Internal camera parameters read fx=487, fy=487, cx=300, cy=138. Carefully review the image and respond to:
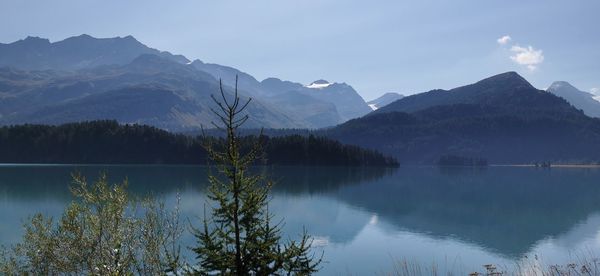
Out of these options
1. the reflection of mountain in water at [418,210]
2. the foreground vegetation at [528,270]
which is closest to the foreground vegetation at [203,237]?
the foreground vegetation at [528,270]

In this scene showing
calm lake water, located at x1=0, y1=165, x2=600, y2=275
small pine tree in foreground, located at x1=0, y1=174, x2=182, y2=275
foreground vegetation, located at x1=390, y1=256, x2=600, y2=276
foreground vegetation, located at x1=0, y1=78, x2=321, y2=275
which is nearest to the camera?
foreground vegetation, located at x1=0, y1=78, x2=321, y2=275

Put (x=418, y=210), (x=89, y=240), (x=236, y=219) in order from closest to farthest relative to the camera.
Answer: (x=236, y=219)
(x=89, y=240)
(x=418, y=210)

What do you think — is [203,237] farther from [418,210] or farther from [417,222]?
[418,210]

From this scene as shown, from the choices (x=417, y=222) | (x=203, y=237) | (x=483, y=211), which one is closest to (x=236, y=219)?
(x=203, y=237)

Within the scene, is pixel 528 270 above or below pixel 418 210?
above

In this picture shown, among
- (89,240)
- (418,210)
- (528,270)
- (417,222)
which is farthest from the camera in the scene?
(418,210)

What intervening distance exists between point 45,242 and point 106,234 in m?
2.14

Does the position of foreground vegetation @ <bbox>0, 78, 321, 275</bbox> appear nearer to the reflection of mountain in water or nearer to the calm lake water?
the calm lake water

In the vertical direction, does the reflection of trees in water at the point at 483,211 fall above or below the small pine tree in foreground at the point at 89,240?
below

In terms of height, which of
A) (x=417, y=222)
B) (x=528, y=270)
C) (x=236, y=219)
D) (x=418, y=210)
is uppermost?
(x=236, y=219)

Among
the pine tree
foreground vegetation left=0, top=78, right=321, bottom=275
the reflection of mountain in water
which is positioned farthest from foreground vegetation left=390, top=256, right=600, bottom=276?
the reflection of mountain in water

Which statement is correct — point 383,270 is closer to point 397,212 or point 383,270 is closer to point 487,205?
point 397,212

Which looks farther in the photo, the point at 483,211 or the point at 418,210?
the point at 418,210

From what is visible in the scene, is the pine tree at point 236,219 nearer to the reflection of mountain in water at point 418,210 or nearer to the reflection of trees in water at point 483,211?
the reflection of mountain in water at point 418,210
